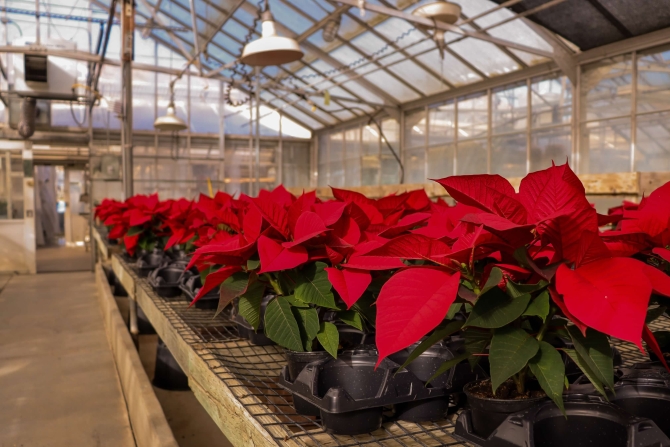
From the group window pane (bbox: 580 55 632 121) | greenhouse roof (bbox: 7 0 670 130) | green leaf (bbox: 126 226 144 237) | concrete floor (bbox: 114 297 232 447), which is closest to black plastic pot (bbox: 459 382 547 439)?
concrete floor (bbox: 114 297 232 447)

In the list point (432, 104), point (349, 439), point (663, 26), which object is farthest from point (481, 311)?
point (432, 104)

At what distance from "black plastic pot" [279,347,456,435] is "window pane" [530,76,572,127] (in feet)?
28.3

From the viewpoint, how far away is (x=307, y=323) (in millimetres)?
690

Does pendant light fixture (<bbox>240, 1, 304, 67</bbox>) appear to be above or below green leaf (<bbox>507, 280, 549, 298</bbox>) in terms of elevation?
above

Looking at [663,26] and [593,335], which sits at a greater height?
[663,26]

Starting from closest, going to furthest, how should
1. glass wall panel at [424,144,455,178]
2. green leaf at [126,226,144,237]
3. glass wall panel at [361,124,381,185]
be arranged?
green leaf at [126,226,144,237] < glass wall panel at [424,144,455,178] < glass wall panel at [361,124,381,185]

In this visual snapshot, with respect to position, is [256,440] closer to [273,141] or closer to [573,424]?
[573,424]

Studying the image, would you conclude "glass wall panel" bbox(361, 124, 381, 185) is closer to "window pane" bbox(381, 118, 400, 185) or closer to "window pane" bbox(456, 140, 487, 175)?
"window pane" bbox(381, 118, 400, 185)

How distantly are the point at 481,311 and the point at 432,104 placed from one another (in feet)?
36.8

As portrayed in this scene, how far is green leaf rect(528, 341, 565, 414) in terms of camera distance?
0.44 meters

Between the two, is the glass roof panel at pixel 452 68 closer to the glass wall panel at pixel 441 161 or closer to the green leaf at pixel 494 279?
the glass wall panel at pixel 441 161

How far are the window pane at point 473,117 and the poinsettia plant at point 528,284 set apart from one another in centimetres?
983

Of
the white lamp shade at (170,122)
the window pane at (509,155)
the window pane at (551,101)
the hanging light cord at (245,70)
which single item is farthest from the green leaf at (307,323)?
the window pane at (509,155)

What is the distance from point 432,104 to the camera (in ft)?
36.9
